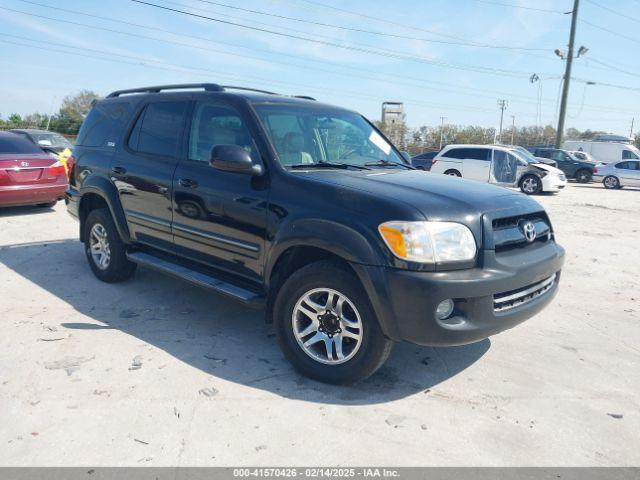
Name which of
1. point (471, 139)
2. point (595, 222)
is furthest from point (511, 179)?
point (471, 139)

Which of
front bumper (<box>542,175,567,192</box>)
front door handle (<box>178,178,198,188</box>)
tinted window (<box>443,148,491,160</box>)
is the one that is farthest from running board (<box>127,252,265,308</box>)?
front bumper (<box>542,175,567,192</box>)

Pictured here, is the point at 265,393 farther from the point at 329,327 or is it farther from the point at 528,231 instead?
the point at 528,231

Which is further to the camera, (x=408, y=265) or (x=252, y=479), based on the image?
(x=408, y=265)

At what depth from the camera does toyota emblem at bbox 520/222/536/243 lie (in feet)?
11.0

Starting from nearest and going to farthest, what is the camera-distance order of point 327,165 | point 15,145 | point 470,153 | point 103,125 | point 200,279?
1. point 327,165
2. point 200,279
3. point 103,125
4. point 15,145
5. point 470,153

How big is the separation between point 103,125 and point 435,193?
379 cm

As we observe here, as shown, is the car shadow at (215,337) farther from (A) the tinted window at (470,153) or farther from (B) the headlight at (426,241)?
(A) the tinted window at (470,153)

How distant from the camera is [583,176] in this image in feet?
84.4

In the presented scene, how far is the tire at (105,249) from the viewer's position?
5.09m

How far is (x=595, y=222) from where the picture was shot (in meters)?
→ 11.1

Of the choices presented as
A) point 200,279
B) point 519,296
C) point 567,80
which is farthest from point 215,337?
point 567,80

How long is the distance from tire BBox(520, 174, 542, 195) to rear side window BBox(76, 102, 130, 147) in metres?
15.8

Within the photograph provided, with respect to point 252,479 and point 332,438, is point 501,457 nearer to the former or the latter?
point 332,438

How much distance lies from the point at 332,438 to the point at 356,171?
1.93 meters
